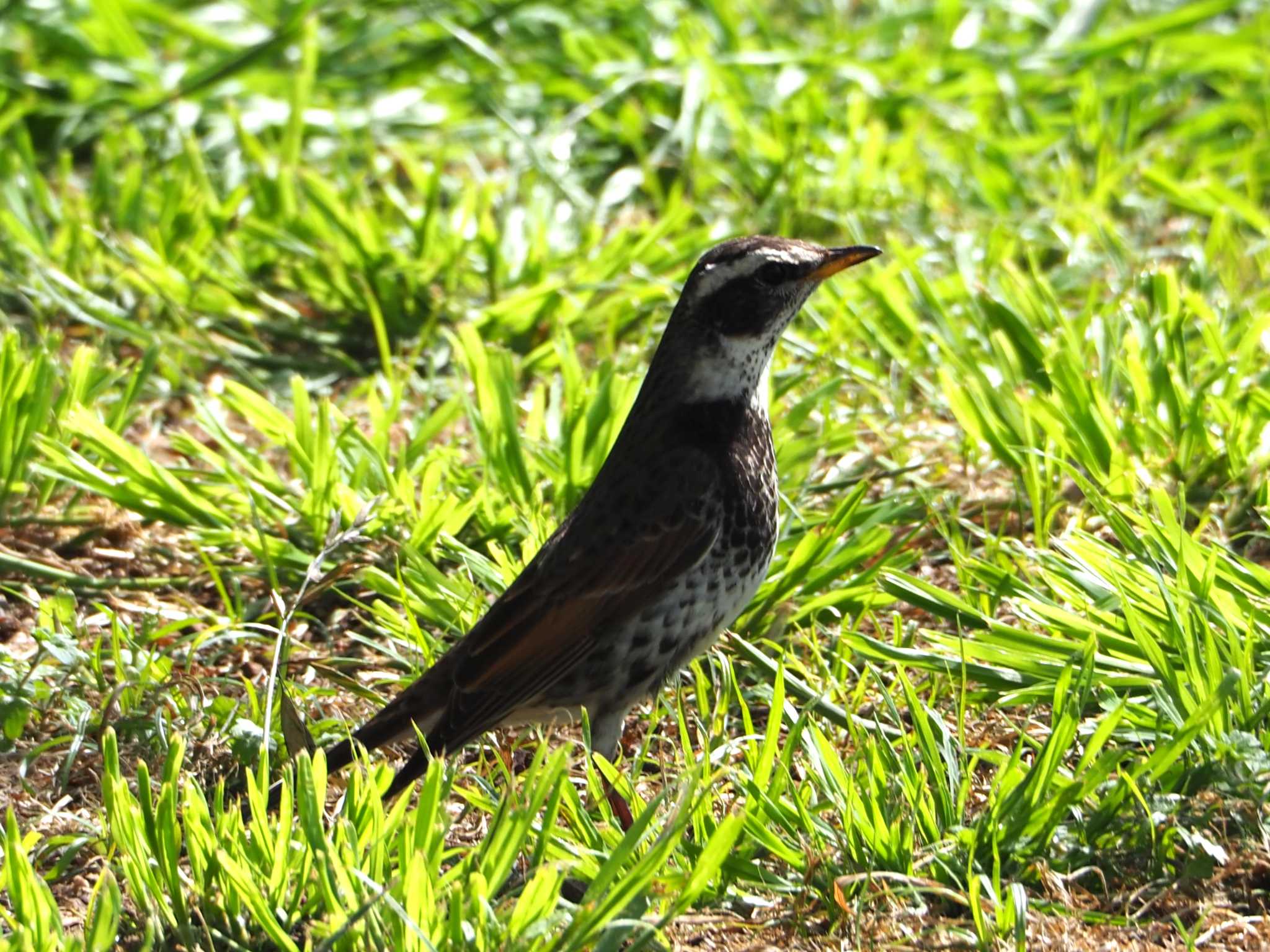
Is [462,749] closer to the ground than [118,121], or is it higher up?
closer to the ground

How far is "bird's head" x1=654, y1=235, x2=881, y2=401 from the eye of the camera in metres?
4.15

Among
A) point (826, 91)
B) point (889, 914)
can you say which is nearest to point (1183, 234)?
point (826, 91)

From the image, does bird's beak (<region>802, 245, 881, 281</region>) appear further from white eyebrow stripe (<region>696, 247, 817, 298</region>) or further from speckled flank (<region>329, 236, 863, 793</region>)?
speckled flank (<region>329, 236, 863, 793</region>)

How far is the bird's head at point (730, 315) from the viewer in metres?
4.15

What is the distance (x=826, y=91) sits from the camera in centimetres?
731

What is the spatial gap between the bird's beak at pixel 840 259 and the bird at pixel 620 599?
415mm

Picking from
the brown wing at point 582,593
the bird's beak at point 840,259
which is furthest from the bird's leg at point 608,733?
the bird's beak at point 840,259

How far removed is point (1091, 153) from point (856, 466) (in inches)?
95.7

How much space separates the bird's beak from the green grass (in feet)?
1.97

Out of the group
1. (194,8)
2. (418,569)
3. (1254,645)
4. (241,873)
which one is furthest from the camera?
(194,8)

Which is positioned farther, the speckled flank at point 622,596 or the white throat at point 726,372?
the white throat at point 726,372

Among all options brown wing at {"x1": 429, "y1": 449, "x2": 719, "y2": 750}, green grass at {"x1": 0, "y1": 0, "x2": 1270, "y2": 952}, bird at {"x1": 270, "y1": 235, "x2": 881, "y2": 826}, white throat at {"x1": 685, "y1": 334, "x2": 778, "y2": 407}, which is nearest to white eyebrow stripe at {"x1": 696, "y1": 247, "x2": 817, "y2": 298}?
white throat at {"x1": 685, "y1": 334, "x2": 778, "y2": 407}

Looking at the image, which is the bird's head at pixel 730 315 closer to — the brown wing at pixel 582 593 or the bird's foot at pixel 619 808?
the brown wing at pixel 582 593

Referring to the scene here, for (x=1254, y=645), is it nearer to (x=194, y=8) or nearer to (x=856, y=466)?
(x=856, y=466)
